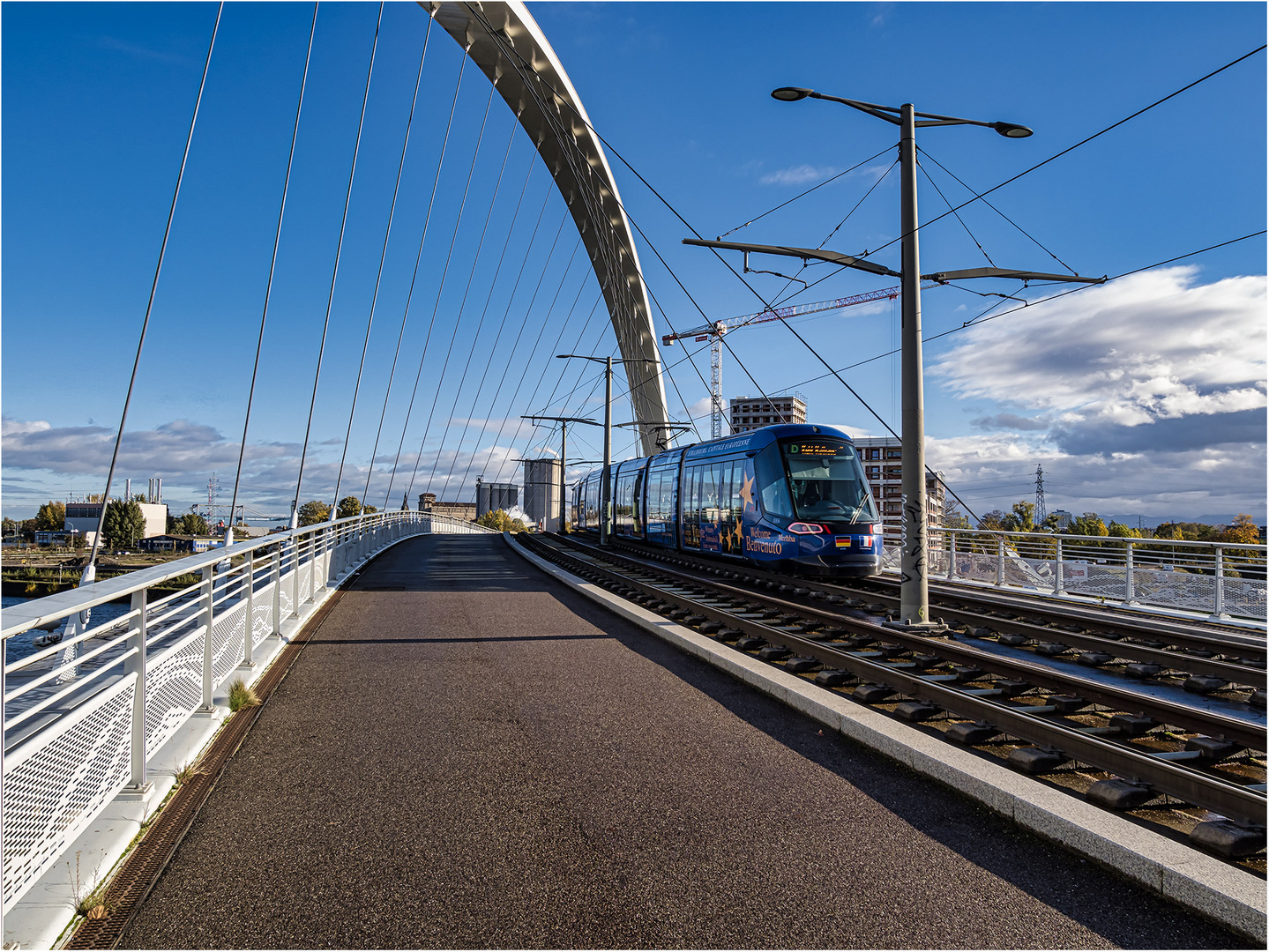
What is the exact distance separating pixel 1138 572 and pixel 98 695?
14558mm

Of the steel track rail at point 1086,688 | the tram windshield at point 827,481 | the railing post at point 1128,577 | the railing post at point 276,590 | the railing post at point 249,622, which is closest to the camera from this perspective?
the steel track rail at point 1086,688

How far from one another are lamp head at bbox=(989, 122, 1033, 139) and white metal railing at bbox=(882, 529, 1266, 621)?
6.26 meters

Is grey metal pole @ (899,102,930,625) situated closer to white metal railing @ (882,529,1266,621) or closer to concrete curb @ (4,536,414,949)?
white metal railing @ (882,529,1266,621)

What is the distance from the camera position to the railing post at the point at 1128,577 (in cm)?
1327

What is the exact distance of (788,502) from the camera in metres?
15.9

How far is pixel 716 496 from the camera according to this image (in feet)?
64.3

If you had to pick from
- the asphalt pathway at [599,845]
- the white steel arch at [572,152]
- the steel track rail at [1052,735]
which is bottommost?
the asphalt pathway at [599,845]

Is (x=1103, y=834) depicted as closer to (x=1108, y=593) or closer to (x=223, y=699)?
(x=223, y=699)

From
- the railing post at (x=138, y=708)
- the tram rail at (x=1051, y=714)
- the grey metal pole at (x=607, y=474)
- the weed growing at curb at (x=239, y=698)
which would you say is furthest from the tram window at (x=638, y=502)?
the railing post at (x=138, y=708)

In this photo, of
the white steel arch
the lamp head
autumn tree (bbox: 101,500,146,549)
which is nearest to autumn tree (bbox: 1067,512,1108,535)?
the white steel arch

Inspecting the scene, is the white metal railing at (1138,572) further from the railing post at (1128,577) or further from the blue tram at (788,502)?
the blue tram at (788,502)

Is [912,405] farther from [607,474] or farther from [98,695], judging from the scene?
[607,474]

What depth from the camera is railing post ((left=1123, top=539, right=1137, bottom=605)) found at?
522 inches

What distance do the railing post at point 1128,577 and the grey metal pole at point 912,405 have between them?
5.49 metres
